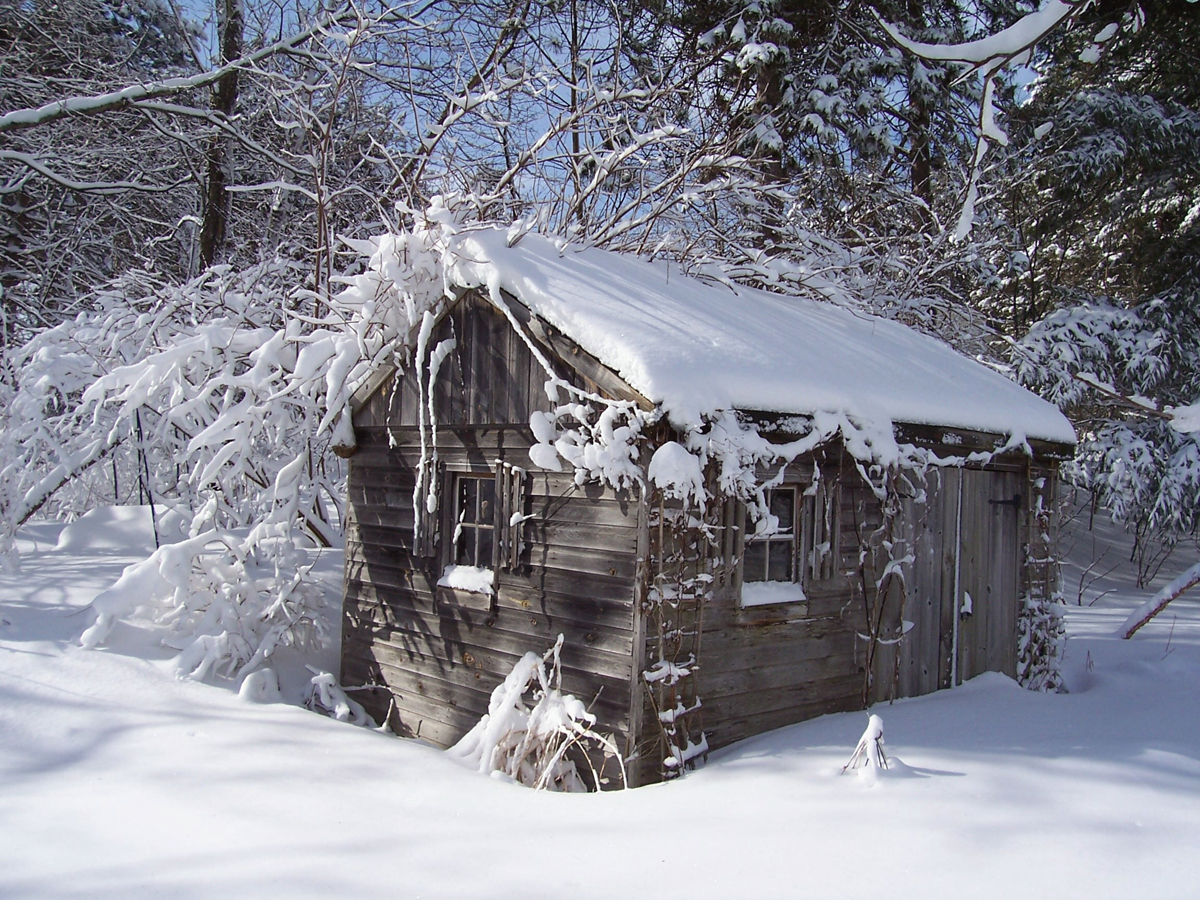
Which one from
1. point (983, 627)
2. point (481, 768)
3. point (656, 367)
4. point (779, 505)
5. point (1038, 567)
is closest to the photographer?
point (656, 367)

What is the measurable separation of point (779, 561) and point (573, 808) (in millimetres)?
2368

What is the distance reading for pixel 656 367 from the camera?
495 cm

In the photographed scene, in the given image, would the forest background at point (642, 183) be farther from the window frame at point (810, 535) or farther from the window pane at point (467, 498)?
the window frame at point (810, 535)

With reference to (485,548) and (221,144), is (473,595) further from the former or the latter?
(221,144)

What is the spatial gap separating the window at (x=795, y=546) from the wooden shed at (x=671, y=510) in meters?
0.02

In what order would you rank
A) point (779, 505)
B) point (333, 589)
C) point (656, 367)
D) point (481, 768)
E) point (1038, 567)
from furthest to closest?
point (333, 589)
point (1038, 567)
point (779, 505)
point (481, 768)
point (656, 367)

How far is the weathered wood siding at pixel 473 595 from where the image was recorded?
533 cm

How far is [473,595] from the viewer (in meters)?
6.46

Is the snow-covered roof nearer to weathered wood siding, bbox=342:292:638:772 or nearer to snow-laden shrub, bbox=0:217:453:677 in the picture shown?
weathered wood siding, bbox=342:292:638:772

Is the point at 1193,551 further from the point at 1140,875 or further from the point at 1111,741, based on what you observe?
the point at 1140,875

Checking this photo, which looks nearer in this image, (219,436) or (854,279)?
(219,436)

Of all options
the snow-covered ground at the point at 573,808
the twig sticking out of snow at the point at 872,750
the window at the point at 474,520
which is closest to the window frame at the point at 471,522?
the window at the point at 474,520

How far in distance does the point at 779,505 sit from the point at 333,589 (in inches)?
209

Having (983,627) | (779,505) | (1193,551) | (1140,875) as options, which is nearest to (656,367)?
(779,505)
